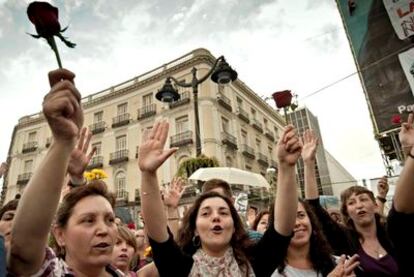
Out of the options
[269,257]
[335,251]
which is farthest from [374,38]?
[269,257]

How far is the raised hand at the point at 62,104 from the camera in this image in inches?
48.2

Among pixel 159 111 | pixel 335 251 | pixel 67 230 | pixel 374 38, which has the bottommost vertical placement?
pixel 335 251

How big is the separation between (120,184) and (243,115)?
35.4 feet

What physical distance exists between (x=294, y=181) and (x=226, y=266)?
2.35 ft

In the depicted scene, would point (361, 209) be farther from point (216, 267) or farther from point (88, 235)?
point (88, 235)

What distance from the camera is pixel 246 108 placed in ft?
89.5

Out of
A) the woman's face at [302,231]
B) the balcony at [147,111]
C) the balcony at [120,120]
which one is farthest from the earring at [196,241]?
the balcony at [120,120]

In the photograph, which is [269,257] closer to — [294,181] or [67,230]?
[294,181]

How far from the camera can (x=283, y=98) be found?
96.3 inches

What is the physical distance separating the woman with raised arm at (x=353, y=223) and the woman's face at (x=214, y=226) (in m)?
1.05

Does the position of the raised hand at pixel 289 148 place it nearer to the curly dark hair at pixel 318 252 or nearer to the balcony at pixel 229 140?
the curly dark hair at pixel 318 252

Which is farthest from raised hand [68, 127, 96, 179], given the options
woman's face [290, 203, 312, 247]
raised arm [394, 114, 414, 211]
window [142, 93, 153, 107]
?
window [142, 93, 153, 107]

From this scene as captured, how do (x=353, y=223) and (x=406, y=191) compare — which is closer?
(x=406, y=191)

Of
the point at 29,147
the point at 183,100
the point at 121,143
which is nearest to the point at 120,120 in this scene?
the point at 121,143
